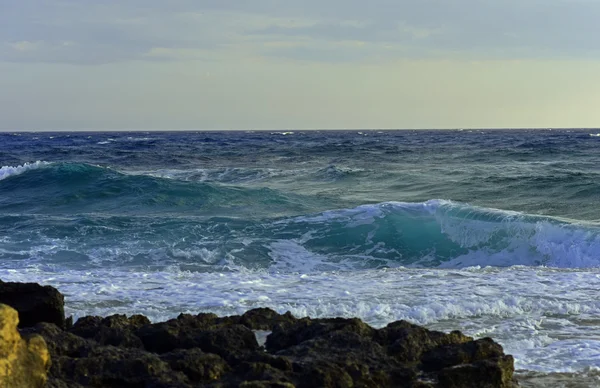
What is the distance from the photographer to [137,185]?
66.9 ft

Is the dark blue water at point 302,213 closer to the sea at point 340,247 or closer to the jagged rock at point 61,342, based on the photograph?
the sea at point 340,247

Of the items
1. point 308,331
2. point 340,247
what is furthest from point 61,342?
point 340,247

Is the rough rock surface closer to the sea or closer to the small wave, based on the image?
the sea

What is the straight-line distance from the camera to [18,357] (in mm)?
3346

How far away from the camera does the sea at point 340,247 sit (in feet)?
21.7

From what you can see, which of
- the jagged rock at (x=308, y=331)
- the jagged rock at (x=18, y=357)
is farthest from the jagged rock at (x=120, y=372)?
the jagged rock at (x=308, y=331)

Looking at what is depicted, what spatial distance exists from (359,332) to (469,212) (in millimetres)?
9955

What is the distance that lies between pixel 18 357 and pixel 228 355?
132 centimetres

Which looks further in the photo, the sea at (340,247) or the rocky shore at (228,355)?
the sea at (340,247)

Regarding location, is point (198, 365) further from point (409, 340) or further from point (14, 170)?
point (14, 170)

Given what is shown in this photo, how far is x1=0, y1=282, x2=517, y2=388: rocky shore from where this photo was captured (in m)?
3.76

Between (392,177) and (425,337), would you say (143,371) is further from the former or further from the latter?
(392,177)

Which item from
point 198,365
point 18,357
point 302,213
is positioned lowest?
point 302,213

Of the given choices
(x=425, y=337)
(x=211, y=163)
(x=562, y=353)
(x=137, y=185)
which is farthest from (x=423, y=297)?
(x=211, y=163)
